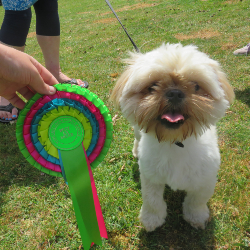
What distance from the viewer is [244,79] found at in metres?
4.29

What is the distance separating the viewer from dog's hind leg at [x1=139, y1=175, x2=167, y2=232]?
200cm

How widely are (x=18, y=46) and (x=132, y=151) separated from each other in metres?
2.39

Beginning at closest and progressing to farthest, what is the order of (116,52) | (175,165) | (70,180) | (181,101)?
(181,101), (175,165), (70,180), (116,52)

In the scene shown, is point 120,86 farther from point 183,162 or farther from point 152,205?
point 152,205

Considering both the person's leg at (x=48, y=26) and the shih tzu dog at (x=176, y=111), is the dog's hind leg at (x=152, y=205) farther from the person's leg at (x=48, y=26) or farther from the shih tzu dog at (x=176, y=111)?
the person's leg at (x=48, y=26)

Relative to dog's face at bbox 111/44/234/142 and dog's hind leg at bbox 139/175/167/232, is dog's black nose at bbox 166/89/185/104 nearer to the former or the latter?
dog's face at bbox 111/44/234/142

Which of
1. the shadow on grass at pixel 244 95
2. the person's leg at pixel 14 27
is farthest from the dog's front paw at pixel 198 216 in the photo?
the person's leg at pixel 14 27

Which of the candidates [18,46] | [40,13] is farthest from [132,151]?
[40,13]

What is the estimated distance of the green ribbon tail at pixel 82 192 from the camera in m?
1.88

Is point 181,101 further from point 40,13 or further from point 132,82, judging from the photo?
point 40,13

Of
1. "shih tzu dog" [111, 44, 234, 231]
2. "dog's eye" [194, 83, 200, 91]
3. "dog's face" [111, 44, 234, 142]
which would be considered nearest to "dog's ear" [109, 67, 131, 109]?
"shih tzu dog" [111, 44, 234, 231]

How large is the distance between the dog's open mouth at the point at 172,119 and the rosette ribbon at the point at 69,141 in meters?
0.79

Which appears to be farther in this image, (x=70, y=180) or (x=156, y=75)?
(x=70, y=180)

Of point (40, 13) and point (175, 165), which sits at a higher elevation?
point (40, 13)
